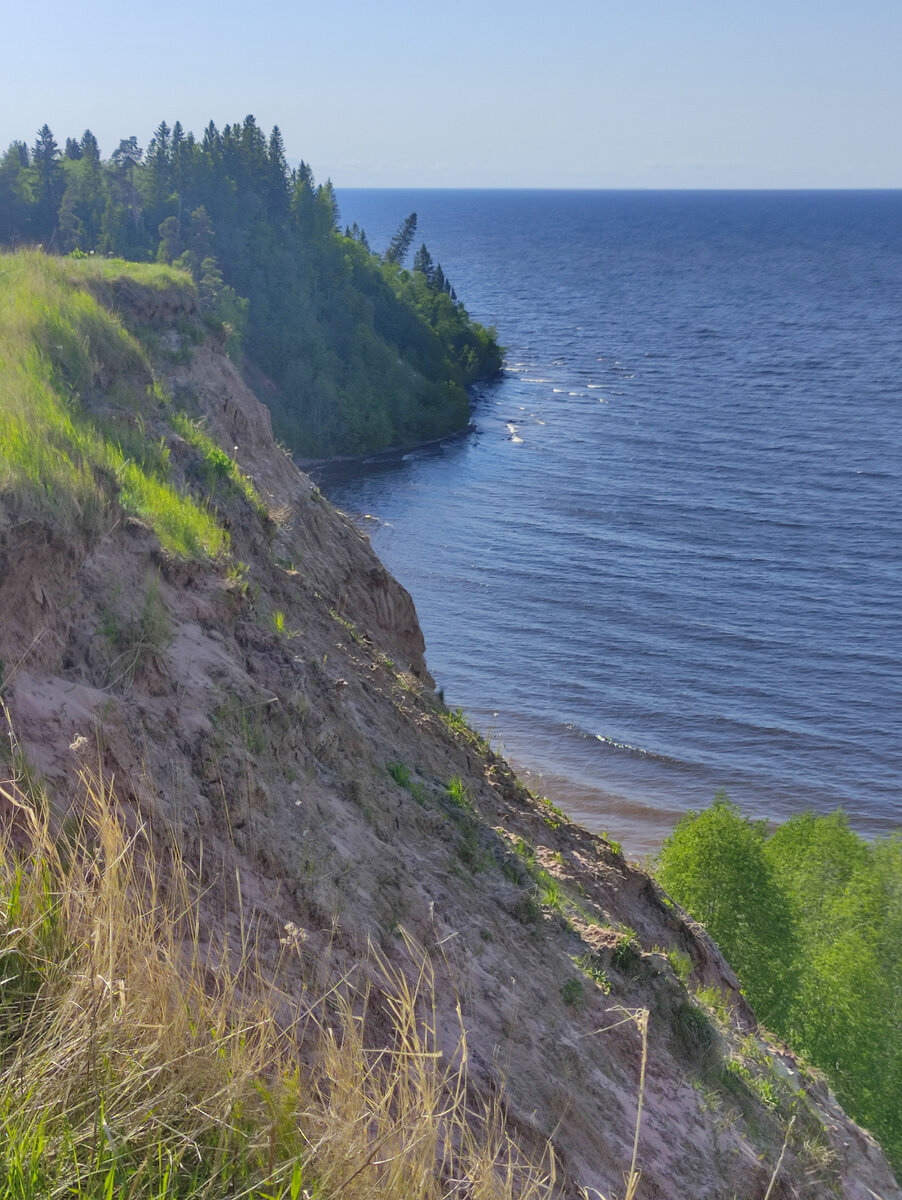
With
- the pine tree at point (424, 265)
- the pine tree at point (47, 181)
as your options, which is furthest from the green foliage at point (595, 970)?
the pine tree at point (424, 265)

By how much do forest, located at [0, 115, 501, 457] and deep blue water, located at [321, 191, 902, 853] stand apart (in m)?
5.42

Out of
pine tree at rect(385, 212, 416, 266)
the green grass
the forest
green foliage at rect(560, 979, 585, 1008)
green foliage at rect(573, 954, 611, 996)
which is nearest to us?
the green grass

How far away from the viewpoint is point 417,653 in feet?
54.4

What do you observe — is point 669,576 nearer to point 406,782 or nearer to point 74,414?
point 406,782

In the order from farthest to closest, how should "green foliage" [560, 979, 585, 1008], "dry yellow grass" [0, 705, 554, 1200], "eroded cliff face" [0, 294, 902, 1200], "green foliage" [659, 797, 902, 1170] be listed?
"green foliage" [659, 797, 902, 1170] < "green foliage" [560, 979, 585, 1008] < "eroded cliff face" [0, 294, 902, 1200] < "dry yellow grass" [0, 705, 554, 1200]

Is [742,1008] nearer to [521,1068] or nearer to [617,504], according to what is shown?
[521,1068]

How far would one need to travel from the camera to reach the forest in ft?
235

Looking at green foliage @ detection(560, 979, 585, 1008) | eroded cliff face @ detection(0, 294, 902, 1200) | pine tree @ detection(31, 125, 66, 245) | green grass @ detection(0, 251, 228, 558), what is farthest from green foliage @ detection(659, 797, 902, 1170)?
pine tree @ detection(31, 125, 66, 245)

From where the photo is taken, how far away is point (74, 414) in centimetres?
921

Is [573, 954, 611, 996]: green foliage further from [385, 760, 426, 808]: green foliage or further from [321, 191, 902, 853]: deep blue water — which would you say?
[321, 191, 902, 853]: deep blue water

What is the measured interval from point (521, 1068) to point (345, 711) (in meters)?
3.93

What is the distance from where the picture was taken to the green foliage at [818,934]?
16109 mm

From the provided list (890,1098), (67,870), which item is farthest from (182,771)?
(890,1098)

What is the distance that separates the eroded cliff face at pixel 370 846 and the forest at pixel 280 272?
56.9m
